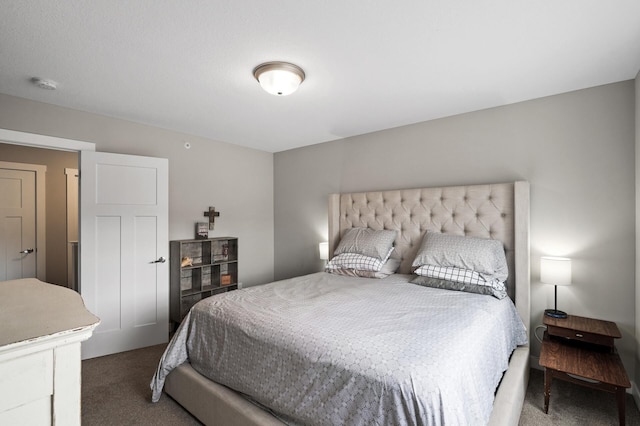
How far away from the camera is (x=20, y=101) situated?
2.66 meters

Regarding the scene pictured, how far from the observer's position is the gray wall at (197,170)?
9.24 feet

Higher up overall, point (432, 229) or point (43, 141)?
point (43, 141)

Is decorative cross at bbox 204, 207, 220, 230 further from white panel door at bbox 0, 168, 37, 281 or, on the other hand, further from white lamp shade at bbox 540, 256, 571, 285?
white lamp shade at bbox 540, 256, 571, 285

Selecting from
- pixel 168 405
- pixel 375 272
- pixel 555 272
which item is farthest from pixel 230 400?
pixel 555 272

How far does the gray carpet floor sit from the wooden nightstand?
5.4 inches

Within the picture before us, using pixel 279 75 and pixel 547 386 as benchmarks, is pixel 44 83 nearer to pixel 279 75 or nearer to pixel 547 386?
pixel 279 75

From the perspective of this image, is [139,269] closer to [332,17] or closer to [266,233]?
[266,233]

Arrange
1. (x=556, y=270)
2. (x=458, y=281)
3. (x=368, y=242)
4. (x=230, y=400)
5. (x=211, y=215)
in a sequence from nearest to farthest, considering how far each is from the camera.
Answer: (x=230, y=400)
(x=556, y=270)
(x=458, y=281)
(x=368, y=242)
(x=211, y=215)

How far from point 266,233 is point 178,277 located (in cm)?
148

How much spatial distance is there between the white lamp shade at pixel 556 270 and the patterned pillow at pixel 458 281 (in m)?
0.31

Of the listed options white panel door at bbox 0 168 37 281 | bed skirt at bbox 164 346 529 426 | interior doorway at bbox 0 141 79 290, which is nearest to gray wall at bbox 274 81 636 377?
bed skirt at bbox 164 346 529 426

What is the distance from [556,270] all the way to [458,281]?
2.27ft

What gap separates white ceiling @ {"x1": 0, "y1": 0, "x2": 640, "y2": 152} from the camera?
1.58m

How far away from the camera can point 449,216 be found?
3016mm
